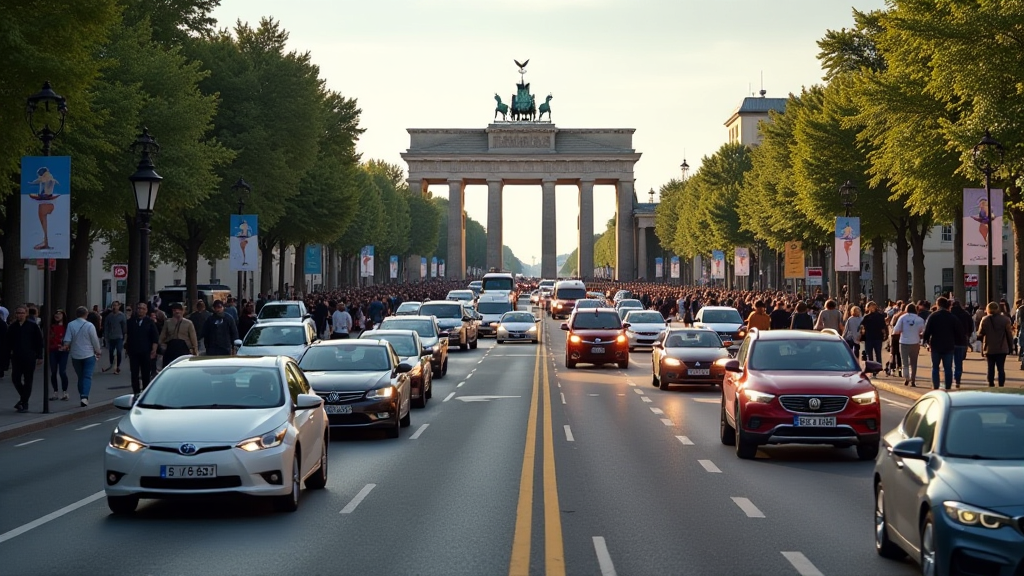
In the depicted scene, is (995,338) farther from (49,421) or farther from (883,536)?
(883,536)

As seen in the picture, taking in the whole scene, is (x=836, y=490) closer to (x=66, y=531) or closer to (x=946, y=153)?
(x=66, y=531)

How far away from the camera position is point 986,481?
27.6 feet

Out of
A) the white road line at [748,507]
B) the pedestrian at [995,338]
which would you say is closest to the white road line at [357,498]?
the white road line at [748,507]

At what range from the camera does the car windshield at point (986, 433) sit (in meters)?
9.11

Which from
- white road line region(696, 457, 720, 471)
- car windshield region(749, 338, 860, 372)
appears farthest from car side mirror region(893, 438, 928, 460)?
car windshield region(749, 338, 860, 372)

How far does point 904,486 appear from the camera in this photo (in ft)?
31.0

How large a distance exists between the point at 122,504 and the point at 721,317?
32.8 m

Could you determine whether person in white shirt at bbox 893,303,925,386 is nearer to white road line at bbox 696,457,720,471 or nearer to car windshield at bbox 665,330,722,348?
car windshield at bbox 665,330,722,348

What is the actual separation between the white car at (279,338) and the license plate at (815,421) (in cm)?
1413

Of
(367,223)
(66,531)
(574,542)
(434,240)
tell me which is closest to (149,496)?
(66,531)

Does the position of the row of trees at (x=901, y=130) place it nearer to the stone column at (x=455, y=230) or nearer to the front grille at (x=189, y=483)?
the front grille at (x=189, y=483)

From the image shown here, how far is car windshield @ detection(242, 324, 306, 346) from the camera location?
2972 centimetres

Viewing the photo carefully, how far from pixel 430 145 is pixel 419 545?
473ft

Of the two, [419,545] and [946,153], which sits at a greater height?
[946,153]
